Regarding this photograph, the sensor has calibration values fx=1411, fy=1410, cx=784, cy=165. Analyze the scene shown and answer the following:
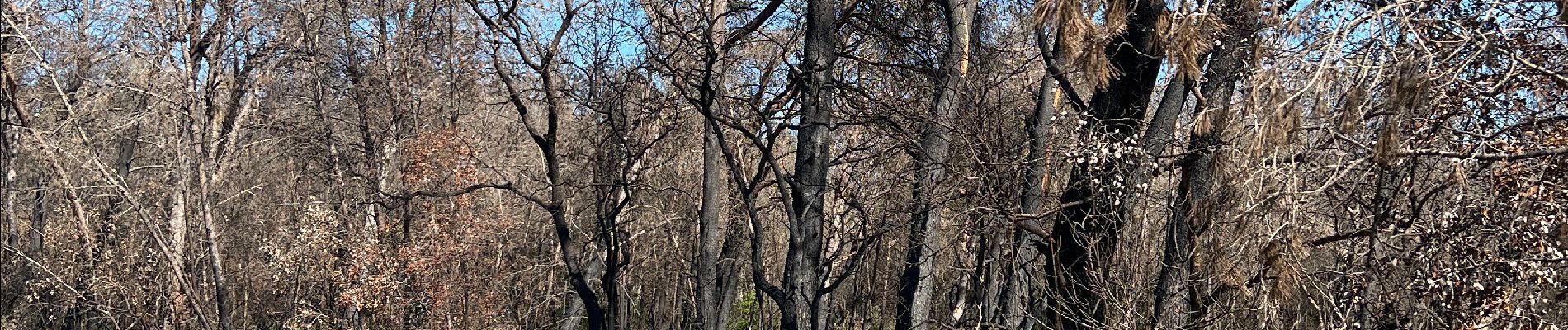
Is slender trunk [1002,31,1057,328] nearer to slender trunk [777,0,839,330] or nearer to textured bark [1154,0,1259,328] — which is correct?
textured bark [1154,0,1259,328]

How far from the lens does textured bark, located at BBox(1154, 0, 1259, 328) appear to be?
7.63 metres

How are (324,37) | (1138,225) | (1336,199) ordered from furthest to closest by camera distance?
(324,37) < (1138,225) < (1336,199)

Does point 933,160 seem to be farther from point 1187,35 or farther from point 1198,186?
point 1187,35

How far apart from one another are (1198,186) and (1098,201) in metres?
0.58

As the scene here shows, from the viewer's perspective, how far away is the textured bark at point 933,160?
1041cm

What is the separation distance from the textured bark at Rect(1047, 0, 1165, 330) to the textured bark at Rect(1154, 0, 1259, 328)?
0.34 m

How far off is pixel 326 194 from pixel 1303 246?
1949cm

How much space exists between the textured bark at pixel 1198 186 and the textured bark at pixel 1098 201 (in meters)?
0.34

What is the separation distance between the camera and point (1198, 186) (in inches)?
329

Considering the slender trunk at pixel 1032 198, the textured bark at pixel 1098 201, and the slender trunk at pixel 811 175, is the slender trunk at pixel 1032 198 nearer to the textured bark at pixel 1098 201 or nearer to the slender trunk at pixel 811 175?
the textured bark at pixel 1098 201

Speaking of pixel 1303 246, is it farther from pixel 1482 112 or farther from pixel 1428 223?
pixel 1482 112

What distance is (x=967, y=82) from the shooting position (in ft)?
34.0

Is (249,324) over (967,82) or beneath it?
beneath

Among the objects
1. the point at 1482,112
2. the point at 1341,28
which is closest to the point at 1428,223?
the point at 1482,112
